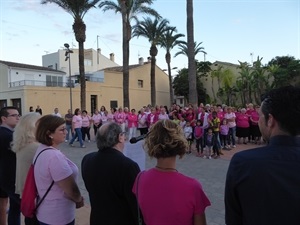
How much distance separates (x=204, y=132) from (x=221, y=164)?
6.12ft

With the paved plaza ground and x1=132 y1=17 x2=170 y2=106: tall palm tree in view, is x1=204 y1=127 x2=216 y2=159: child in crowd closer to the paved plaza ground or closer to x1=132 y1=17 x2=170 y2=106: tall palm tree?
the paved plaza ground

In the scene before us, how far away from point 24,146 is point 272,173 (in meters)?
2.58

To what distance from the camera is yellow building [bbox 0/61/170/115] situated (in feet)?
105

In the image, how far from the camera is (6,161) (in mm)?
3717

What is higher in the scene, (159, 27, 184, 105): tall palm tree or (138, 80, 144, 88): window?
(159, 27, 184, 105): tall palm tree

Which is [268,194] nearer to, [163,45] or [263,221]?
[263,221]

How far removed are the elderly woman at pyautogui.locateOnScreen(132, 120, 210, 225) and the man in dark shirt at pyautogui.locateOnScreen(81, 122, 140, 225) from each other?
21cm

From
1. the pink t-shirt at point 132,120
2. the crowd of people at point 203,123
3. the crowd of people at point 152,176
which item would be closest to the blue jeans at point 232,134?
the crowd of people at point 203,123

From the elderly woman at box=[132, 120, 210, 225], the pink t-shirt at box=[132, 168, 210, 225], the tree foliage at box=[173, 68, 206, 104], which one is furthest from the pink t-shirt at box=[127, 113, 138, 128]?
the tree foliage at box=[173, 68, 206, 104]

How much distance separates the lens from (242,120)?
1323cm

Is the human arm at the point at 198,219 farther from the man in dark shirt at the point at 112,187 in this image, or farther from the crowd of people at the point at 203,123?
the crowd of people at the point at 203,123

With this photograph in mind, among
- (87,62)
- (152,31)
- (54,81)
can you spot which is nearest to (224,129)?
(152,31)

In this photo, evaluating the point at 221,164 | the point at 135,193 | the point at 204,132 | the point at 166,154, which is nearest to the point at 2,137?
the point at 135,193

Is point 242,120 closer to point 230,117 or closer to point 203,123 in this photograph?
point 230,117
